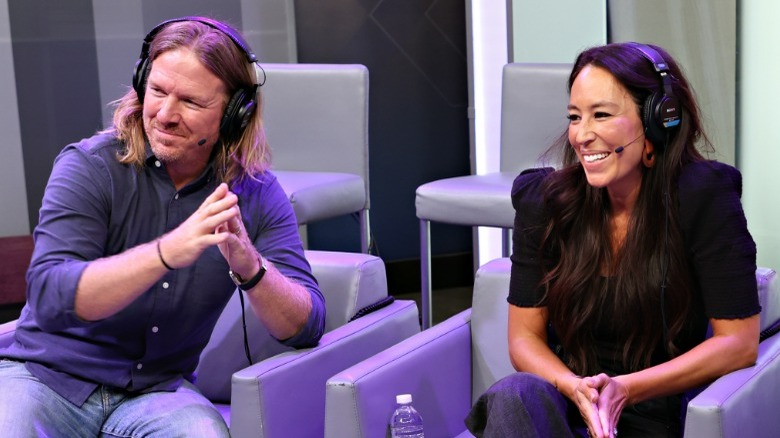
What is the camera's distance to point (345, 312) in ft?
8.85

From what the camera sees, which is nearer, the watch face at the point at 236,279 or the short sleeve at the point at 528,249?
the watch face at the point at 236,279

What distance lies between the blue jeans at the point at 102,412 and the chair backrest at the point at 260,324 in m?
0.37

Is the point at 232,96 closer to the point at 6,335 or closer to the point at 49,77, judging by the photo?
the point at 6,335

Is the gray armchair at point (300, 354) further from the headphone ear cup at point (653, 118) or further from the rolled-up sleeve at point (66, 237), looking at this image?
the headphone ear cup at point (653, 118)

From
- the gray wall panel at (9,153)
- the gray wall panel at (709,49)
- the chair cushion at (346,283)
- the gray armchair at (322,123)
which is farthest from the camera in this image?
the gray wall panel at (9,153)

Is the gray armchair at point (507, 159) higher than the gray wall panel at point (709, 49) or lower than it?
lower

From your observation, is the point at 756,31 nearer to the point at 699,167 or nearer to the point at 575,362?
the point at 699,167

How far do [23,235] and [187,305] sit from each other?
8.97ft

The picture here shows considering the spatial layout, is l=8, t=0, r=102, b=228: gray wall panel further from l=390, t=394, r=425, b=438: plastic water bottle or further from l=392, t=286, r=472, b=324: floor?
l=390, t=394, r=425, b=438: plastic water bottle

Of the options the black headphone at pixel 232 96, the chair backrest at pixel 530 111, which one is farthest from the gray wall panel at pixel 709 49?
the black headphone at pixel 232 96

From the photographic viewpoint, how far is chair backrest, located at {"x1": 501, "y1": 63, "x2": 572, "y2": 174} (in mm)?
4059

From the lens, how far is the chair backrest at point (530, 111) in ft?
13.3

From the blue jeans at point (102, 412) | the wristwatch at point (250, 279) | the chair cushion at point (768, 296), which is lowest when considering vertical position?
the blue jeans at point (102, 412)

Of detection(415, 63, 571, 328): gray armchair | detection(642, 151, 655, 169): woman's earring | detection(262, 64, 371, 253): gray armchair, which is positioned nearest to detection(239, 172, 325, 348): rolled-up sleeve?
detection(642, 151, 655, 169): woman's earring
